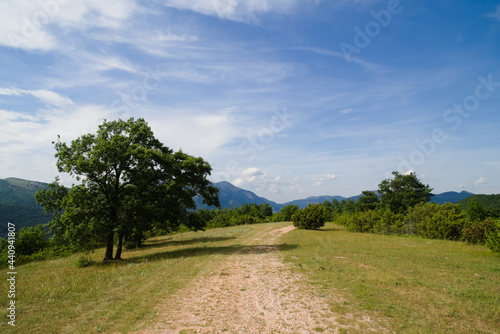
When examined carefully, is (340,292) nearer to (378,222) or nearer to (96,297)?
(96,297)

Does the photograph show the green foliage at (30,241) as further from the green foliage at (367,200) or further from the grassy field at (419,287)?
the green foliage at (367,200)

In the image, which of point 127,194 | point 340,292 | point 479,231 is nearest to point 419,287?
point 340,292

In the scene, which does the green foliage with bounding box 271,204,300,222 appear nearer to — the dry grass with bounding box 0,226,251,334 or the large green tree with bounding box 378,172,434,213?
the large green tree with bounding box 378,172,434,213

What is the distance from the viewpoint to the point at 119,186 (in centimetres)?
1775

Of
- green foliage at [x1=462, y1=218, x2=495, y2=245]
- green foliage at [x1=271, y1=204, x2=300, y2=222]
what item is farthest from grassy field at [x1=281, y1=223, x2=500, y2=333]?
green foliage at [x1=271, y1=204, x2=300, y2=222]

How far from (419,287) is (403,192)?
60436 mm

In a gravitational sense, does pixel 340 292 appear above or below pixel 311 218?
below

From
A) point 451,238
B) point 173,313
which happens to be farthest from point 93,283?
point 451,238

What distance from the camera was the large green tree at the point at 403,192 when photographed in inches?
2302

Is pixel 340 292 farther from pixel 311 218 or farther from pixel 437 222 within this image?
pixel 311 218

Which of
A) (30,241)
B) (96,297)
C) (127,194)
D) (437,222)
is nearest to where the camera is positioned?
(96,297)

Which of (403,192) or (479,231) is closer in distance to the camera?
(479,231)

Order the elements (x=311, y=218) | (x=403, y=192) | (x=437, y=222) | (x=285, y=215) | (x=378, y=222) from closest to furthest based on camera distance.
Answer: (x=437, y=222) < (x=378, y=222) < (x=311, y=218) < (x=403, y=192) < (x=285, y=215)

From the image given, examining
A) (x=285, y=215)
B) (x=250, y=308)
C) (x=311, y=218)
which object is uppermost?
(x=311, y=218)
